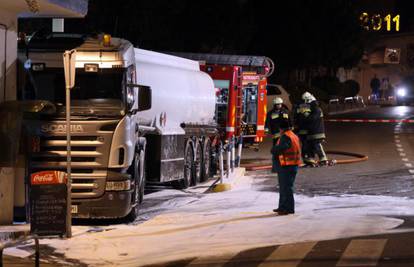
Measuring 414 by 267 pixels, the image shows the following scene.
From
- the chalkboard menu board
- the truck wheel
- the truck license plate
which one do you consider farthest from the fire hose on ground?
the chalkboard menu board

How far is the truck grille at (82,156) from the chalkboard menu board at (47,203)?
1182mm

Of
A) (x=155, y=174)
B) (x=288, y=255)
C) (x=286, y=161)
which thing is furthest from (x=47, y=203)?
(x=155, y=174)

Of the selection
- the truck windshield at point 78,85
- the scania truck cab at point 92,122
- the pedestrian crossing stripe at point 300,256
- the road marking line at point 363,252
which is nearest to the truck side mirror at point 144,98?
the scania truck cab at point 92,122

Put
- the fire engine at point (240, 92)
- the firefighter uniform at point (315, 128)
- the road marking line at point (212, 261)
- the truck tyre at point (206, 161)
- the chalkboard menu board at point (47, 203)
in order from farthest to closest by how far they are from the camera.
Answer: the firefighter uniform at point (315, 128) < the fire engine at point (240, 92) < the truck tyre at point (206, 161) < the chalkboard menu board at point (47, 203) < the road marking line at point (212, 261)

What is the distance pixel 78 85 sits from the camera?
41.6 ft

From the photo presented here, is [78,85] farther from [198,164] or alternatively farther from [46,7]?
[198,164]

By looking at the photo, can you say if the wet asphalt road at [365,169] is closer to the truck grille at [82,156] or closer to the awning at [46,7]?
the truck grille at [82,156]

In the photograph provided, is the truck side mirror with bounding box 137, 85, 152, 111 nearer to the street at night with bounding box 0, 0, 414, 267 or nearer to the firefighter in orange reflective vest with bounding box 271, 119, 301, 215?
the street at night with bounding box 0, 0, 414, 267

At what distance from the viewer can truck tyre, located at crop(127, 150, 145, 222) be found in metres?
13.1

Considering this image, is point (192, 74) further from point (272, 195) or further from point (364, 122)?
point (364, 122)

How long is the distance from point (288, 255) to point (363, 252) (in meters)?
0.93

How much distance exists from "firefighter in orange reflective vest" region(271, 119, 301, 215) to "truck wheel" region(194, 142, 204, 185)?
521 cm

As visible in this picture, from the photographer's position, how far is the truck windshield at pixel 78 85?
12625 mm

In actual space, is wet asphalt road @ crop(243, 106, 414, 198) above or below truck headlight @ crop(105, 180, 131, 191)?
below
